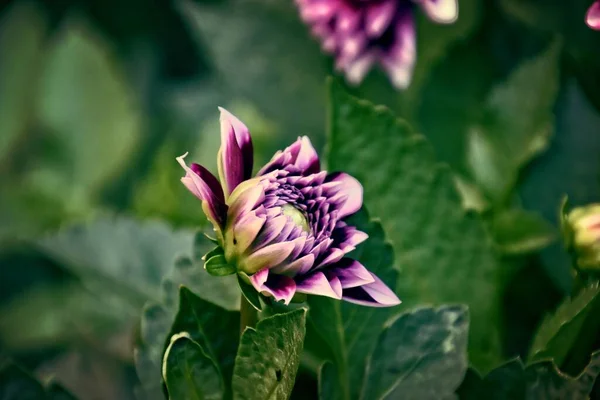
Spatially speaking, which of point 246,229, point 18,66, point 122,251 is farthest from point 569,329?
point 18,66

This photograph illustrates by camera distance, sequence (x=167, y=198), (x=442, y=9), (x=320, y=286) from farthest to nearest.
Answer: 1. (x=167, y=198)
2. (x=442, y=9)
3. (x=320, y=286)

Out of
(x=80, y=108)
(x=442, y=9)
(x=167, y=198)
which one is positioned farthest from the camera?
(x=80, y=108)

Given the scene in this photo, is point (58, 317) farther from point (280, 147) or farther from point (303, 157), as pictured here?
point (303, 157)

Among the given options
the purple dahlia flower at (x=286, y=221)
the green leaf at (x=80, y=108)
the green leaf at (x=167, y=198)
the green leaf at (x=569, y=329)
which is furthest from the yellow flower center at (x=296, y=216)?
the green leaf at (x=80, y=108)

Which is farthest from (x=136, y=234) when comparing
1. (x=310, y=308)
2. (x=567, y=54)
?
(x=567, y=54)

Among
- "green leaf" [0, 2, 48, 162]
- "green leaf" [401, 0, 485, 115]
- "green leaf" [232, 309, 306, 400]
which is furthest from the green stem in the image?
"green leaf" [0, 2, 48, 162]

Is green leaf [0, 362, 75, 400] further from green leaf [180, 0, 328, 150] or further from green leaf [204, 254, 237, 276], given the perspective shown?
green leaf [180, 0, 328, 150]

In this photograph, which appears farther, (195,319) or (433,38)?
(433,38)
